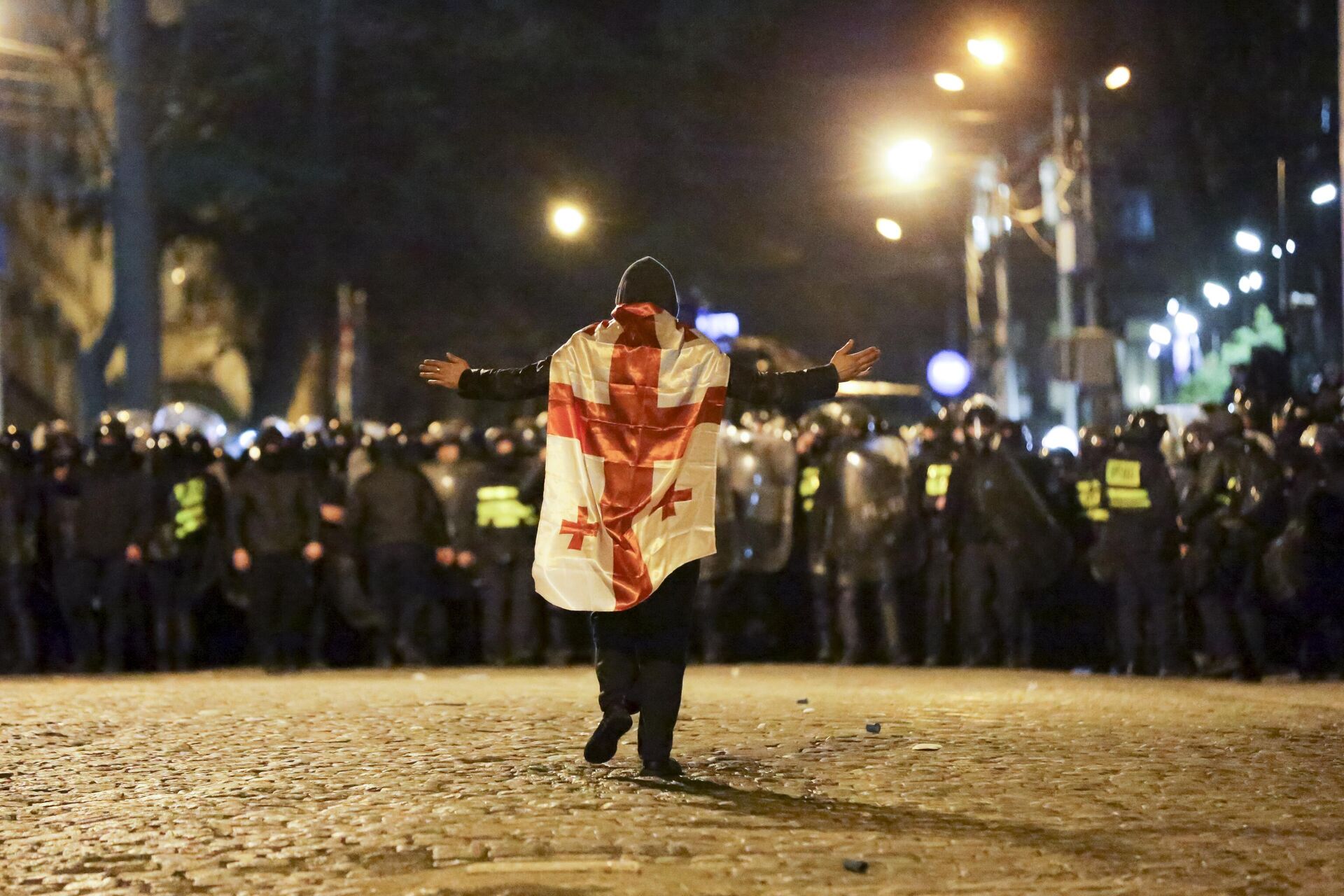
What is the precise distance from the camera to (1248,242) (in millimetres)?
59312

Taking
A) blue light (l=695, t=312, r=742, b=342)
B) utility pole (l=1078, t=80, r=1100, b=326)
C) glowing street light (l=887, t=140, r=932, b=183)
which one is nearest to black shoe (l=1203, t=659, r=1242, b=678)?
utility pole (l=1078, t=80, r=1100, b=326)

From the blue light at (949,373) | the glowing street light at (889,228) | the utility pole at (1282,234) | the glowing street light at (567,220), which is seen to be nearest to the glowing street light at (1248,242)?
the utility pole at (1282,234)

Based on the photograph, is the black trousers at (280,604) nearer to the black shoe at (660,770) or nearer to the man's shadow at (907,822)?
the black shoe at (660,770)

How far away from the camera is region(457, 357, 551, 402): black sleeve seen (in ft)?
26.9

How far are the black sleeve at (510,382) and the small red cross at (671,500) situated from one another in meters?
0.67

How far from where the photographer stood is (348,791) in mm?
7660

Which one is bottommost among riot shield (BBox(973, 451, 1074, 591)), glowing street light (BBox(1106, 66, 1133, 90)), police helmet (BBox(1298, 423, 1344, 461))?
riot shield (BBox(973, 451, 1074, 591))

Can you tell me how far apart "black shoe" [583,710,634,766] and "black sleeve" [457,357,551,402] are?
1.40 metres

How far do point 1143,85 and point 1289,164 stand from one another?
4.64 meters

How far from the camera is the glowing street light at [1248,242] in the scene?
5856 centimetres

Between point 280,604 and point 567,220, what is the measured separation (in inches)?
752

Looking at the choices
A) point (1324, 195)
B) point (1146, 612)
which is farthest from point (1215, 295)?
point (1146, 612)

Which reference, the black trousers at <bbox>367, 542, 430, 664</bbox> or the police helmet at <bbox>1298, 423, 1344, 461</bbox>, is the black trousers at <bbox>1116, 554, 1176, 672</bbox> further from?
the black trousers at <bbox>367, 542, 430, 664</bbox>

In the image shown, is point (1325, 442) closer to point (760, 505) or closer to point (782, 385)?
point (760, 505)
